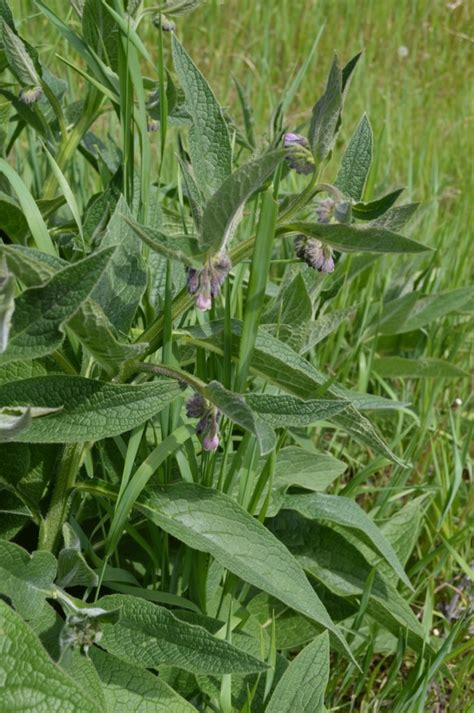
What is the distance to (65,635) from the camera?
117 centimetres

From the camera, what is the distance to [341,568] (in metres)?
1.62

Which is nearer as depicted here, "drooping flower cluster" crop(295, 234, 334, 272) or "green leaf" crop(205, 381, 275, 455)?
"green leaf" crop(205, 381, 275, 455)

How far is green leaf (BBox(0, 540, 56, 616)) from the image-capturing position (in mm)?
1155

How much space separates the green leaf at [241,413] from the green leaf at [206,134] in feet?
1.01

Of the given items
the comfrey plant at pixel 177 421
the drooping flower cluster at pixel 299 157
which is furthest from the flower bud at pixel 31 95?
the drooping flower cluster at pixel 299 157

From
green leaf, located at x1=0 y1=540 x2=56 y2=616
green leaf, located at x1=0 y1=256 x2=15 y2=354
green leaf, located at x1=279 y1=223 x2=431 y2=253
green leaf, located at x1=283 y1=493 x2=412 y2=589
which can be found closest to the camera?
green leaf, located at x1=0 y1=256 x2=15 y2=354

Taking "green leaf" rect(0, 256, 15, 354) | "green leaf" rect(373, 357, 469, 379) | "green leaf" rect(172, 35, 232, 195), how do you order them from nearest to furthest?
"green leaf" rect(0, 256, 15, 354), "green leaf" rect(172, 35, 232, 195), "green leaf" rect(373, 357, 469, 379)

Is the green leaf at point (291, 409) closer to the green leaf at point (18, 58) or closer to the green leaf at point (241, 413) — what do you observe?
the green leaf at point (241, 413)

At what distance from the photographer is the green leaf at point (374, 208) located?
1183 mm

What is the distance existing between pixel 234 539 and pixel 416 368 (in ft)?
4.09

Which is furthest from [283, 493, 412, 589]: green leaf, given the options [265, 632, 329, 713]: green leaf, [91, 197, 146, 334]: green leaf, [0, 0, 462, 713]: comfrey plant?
[91, 197, 146, 334]: green leaf

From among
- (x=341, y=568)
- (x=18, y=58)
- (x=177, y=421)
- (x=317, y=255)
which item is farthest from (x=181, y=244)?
(x=341, y=568)

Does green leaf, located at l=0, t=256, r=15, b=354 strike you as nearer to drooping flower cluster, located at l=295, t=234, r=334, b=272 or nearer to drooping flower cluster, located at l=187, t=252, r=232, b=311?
drooping flower cluster, located at l=187, t=252, r=232, b=311

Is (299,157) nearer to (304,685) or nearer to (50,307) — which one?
(50,307)
